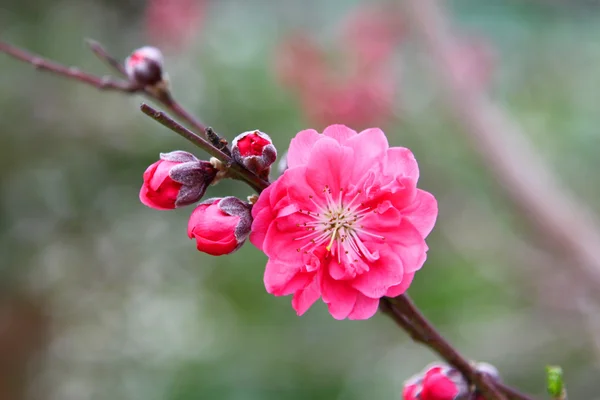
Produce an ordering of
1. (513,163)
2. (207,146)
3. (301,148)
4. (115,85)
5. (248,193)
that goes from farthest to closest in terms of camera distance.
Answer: (248,193) < (513,163) < (115,85) < (301,148) < (207,146)

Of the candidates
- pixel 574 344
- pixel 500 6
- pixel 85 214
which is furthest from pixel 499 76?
pixel 85 214

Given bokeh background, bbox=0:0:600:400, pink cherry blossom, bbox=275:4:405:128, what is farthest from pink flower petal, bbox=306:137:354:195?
pink cherry blossom, bbox=275:4:405:128

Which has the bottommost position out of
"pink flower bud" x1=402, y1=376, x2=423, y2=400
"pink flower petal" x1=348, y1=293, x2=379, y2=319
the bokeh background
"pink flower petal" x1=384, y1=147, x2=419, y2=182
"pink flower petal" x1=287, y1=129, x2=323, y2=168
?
"pink flower bud" x1=402, y1=376, x2=423, y2=400

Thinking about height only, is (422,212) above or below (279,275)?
above

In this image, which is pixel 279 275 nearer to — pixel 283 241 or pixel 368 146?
pixel 283 241

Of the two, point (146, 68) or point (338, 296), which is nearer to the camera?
point (338, 296)

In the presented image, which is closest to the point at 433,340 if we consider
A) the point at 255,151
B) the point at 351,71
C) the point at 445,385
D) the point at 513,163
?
Result: the point at 445,385

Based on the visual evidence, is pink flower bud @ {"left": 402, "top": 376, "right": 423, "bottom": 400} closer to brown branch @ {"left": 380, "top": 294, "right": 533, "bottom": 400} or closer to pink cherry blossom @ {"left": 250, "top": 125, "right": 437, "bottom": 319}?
brown branch @ {"left": 380, "top": 294, "right": 533, "bottom": 400}
